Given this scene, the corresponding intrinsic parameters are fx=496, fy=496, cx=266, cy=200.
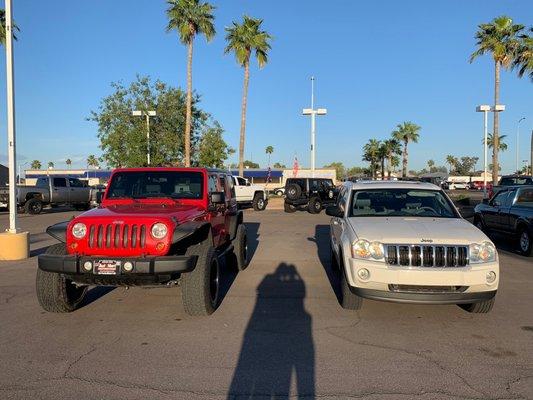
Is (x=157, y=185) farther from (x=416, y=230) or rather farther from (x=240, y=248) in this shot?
(x=416, y=230)

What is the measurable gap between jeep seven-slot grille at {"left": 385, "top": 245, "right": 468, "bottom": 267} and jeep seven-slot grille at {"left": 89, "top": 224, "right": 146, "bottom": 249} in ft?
9.37

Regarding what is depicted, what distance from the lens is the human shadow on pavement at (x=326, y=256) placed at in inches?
312

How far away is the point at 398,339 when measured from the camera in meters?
5.36

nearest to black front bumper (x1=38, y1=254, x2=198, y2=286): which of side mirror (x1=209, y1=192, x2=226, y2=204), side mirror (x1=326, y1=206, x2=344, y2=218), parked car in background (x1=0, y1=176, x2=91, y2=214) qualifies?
side mirror (x1=209, y1=192, x2=226, y2=204)

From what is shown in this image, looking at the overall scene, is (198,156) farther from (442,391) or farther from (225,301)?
(442,391)

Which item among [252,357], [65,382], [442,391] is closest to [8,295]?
[65,382]

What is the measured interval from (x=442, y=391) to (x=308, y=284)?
4.24 metres

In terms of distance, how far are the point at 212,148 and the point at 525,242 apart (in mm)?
26447

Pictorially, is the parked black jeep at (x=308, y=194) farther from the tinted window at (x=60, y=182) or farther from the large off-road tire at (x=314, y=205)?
the tinted window at (x=60, y=182)

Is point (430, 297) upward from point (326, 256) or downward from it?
upward

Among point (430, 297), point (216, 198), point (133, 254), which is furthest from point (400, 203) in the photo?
point (133, 254)

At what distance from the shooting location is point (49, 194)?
25.7 meters

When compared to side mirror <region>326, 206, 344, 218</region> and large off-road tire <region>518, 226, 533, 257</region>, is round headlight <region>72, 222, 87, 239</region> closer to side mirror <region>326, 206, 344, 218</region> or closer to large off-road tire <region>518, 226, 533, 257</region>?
side mirror <region>326, 206, 344, 218</region>

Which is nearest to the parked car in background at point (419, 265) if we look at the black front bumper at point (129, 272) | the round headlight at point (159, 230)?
the black front bumper at point (129, 272)
